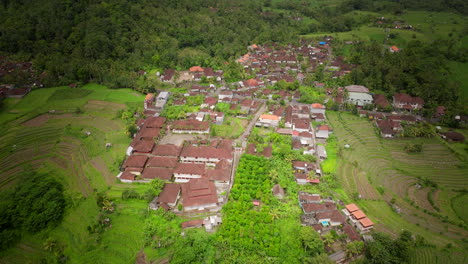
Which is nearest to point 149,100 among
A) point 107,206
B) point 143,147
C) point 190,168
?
point 143,147

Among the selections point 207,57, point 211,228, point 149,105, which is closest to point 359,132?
point 211,228

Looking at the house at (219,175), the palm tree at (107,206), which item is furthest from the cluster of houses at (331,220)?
the palm tree at (107,206)

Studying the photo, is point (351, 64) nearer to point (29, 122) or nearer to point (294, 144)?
point (294, 144)

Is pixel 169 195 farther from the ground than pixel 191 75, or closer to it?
closer to it

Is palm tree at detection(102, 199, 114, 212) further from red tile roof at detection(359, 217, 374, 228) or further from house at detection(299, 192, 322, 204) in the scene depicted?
red tile roof at detection(359, 217, 374, 228)

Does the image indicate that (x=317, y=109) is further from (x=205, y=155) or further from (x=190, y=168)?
(x=190, y=168)

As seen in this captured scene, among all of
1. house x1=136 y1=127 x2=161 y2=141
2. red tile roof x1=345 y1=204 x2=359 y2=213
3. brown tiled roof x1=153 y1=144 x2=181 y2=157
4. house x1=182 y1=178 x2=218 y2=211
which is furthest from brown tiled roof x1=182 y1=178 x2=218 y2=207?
red tile roof x1=345 y1=204 x2=359 y2=213
